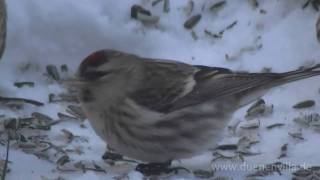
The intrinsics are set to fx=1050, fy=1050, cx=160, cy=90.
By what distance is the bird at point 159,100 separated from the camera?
4906mm

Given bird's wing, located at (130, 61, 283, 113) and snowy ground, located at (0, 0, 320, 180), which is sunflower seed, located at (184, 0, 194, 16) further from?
bird's wing, located at (130, 61, 283, 113)

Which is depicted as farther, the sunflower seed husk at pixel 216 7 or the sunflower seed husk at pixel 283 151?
the sunflower seed husk at pixel 216 7

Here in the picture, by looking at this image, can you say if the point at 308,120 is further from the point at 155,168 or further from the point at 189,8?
the point at 189,8

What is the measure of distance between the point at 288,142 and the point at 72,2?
5.71 ft

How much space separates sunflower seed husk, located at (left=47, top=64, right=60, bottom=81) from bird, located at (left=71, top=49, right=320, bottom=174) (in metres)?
1.12

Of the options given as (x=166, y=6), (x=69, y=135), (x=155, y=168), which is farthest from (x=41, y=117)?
(x=166, y=6)

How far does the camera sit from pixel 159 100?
16.6 feet

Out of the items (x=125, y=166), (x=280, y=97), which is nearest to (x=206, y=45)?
(x=280, y=97)

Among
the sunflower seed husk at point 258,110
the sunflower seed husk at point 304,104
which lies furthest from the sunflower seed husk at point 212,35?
the sunflower seed husk at point 304,104

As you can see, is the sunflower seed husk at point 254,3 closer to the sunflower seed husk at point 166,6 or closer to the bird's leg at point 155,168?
the sunflower seed husk at point 166,6

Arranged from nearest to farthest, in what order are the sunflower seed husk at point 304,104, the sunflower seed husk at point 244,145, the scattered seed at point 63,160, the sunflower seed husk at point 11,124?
the scattered seed at point 63,160
the sunflower seed husk at point 244,145
the sunflower seed husk at point 11,124
the sunflower seed husk at point 304,104

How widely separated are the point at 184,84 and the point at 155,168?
44 cm

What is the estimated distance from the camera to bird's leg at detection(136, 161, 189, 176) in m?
5.05

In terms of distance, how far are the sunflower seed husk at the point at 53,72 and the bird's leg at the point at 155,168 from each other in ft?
4.07
